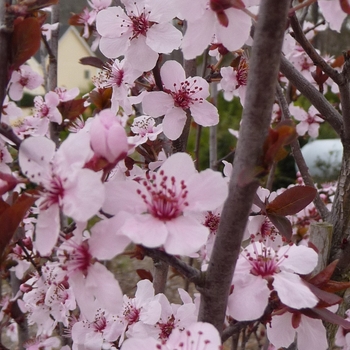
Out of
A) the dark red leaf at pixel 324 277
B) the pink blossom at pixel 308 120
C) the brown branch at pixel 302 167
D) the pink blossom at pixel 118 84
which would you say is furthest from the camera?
the pink blossom at pixel 308 120

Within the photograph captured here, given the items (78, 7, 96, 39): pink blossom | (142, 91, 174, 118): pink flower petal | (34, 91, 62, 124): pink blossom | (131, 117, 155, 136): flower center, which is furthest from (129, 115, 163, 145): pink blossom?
(78, 7, 96, 39): pink blossom

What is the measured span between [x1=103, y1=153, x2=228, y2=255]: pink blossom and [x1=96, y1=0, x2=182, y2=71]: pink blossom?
44 cm

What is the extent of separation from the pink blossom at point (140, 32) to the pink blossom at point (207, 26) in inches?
11.4

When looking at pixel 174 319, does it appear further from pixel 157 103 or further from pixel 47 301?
pixel 157 103

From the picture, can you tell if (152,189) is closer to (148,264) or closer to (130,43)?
(130,43)

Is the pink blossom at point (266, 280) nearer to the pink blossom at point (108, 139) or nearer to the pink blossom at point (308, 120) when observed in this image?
the pink blossom at point (108, 139)

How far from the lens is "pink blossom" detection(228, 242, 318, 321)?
75 cm

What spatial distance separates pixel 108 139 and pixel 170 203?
150 millimetres

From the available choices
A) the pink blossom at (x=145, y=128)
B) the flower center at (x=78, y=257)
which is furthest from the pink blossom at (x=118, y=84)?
the flower center at (x=78, y=257)

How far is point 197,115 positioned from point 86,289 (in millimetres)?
660

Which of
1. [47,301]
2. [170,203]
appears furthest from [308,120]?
[170,203]

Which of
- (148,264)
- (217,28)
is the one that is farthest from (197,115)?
(148,264)

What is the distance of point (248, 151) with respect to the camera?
0.68 metres

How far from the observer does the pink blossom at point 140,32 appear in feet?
3.61
